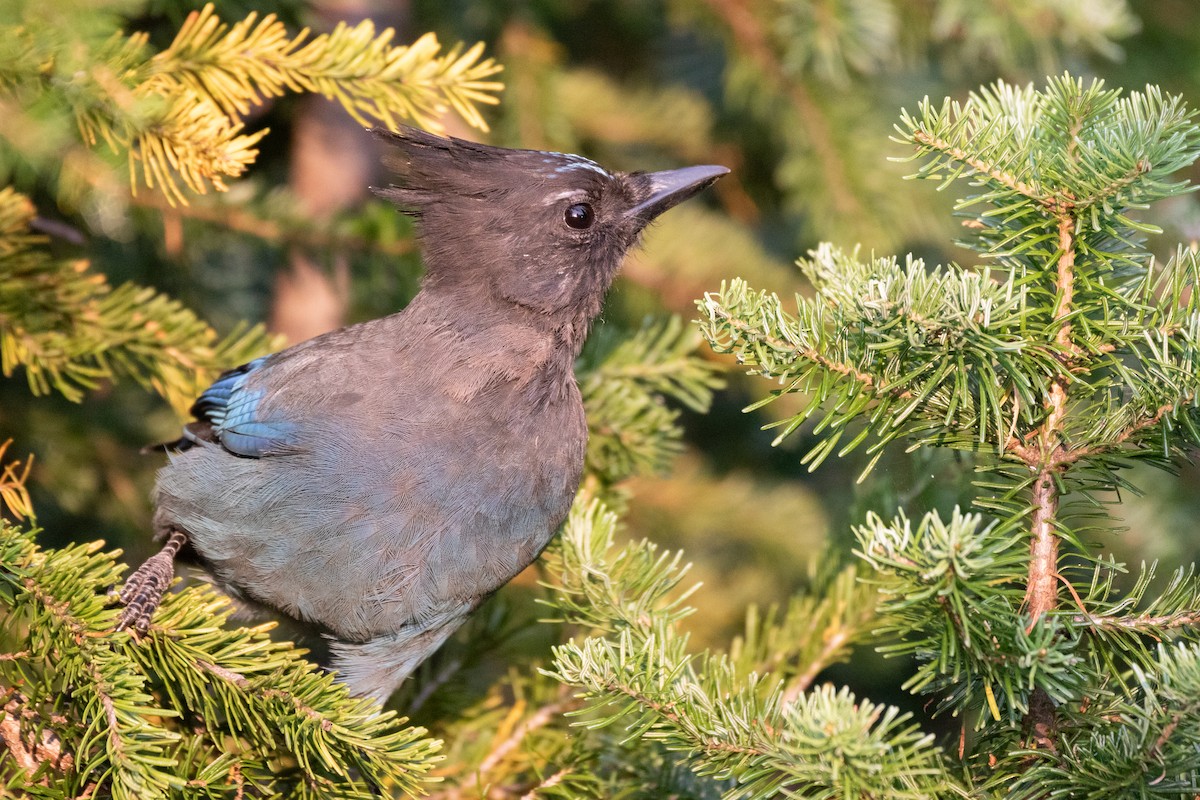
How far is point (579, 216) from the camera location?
2.88 metres

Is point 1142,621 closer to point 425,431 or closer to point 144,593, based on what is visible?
point 425,431

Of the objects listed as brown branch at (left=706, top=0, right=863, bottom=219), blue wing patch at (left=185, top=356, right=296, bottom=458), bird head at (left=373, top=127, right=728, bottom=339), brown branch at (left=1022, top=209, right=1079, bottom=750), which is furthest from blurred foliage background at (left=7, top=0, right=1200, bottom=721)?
brown branch at (left=1022, top=209, right=1079, bottom=750)

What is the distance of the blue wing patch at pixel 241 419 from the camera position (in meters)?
2.61

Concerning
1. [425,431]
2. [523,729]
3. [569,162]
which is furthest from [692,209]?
[523,729]

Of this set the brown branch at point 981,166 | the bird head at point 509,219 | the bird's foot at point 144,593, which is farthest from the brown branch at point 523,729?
the brown branch at point 981,166

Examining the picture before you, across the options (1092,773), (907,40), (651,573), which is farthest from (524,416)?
(907,40)

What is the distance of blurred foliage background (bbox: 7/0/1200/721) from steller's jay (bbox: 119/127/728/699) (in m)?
0.37

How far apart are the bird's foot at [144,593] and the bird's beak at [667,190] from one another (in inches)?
55.8

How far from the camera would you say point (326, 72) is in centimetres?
238

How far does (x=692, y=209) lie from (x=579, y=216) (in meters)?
1.41

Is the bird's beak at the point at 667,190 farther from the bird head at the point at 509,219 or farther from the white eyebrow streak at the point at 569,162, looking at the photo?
the white eyebrow streak at the point at 569,162

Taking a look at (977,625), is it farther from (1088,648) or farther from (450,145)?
(450,145)

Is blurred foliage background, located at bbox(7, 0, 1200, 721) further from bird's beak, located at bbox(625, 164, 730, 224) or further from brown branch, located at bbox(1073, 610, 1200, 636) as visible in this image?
brown branch, located at bbox(1073, 610, 1200, 636)

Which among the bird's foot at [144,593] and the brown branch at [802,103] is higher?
the brown branch at [802,103]
